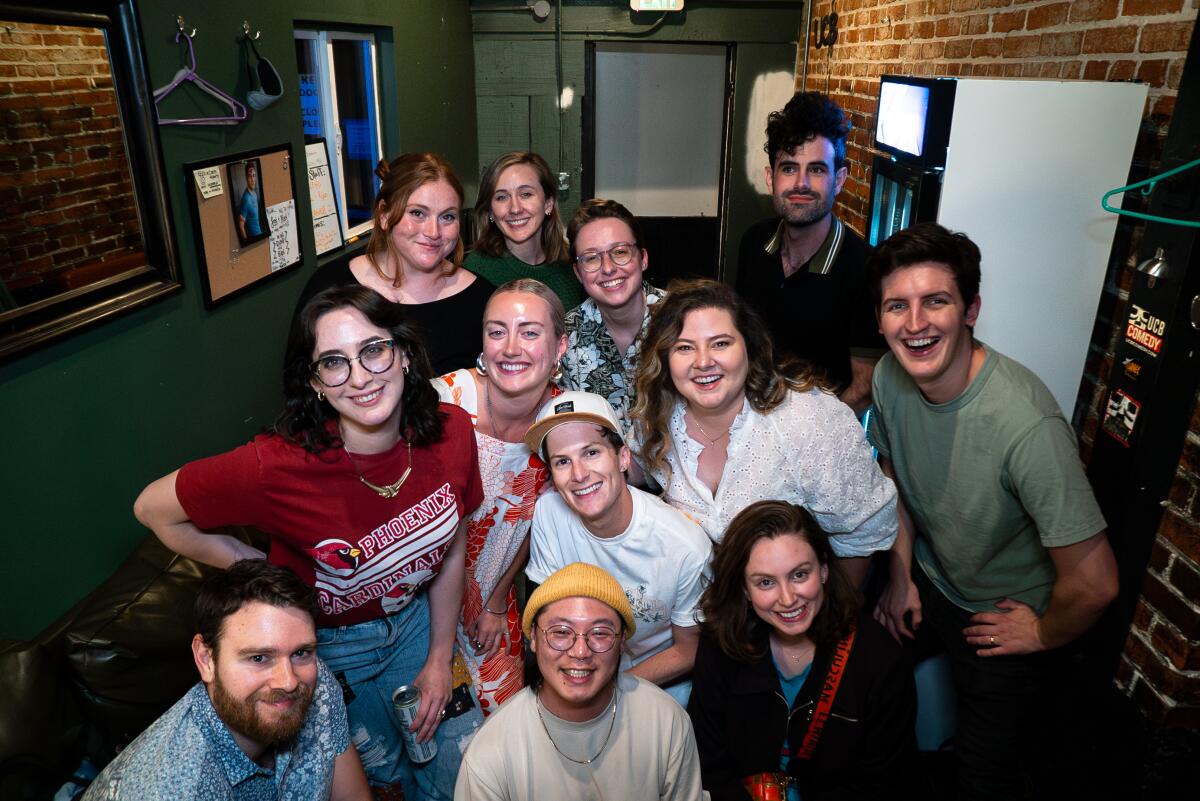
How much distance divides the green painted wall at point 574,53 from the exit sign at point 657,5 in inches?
6.9

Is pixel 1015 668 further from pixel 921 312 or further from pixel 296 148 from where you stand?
pixel 296 148

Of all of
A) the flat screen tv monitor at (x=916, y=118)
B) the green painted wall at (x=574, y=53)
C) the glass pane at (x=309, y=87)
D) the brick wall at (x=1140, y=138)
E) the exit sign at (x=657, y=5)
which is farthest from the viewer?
the green painted wall at (x=574, y=53)

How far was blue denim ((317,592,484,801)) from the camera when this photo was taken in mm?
1993

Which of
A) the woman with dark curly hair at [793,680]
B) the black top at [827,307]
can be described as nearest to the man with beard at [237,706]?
the woman with dark curly hair at [793,680]

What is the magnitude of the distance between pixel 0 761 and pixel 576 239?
1899 mm

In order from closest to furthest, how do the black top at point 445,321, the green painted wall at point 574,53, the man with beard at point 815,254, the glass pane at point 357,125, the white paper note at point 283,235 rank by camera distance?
1. the black top at point 445,321
2. the man with beard at point 815,254
3. the white paper note at point 283,235
4. the glass pane at point 357,125
5. the green painted wall at point 574,53

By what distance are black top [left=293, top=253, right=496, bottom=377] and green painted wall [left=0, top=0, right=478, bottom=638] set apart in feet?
1.39

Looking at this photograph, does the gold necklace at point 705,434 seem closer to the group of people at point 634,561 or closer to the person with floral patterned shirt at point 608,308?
the group of people at point 634,561

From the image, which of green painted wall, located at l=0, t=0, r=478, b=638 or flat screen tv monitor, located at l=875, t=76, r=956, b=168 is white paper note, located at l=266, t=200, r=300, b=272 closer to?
green painted wall, located at l=0, t=0, r=478, b=638

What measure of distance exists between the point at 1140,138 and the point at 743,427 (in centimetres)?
136

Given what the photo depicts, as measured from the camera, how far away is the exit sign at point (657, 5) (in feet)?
18.2

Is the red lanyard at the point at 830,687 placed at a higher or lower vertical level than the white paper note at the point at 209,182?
lower

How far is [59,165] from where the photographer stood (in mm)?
1984

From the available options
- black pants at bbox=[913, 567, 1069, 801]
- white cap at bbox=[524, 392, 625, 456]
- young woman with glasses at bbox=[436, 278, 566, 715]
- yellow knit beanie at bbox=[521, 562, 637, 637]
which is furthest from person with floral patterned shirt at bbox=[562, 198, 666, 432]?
black pants at bbox=[913, 567, 1069, 801]
